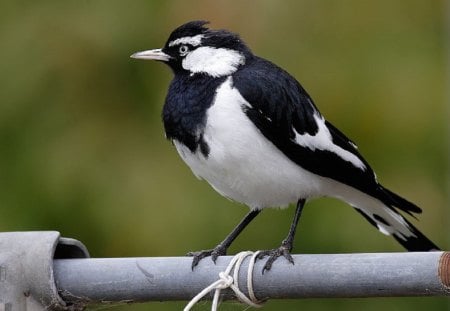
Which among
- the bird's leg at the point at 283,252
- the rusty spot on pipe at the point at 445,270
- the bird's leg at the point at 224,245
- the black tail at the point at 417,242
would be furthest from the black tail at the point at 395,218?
the rusty spot on pipe at the point at 445,270

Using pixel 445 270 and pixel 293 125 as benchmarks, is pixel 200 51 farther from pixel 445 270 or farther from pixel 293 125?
pixel 445 270

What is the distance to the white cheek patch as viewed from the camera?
3291mm

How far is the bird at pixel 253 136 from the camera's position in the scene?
312cm

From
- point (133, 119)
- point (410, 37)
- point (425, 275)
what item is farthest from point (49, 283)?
point (410, 37)

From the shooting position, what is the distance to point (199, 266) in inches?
95.6

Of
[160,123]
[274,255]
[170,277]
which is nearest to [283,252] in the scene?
[274,255]

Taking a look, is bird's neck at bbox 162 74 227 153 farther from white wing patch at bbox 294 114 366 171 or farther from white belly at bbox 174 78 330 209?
white wing patch at bbox 294 114 366 171

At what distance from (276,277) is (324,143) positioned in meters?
0.99

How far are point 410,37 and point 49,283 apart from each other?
2.23 metres

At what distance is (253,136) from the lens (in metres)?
3.13

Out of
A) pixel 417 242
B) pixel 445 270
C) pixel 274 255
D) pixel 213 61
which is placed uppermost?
pixel 213 61

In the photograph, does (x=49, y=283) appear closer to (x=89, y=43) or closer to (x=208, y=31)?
(x=208, y=31)

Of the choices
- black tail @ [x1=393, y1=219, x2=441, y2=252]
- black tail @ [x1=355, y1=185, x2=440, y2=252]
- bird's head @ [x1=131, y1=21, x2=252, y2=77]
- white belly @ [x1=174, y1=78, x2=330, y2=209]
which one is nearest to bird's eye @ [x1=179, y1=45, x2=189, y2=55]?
bird's head @ [x1=131, y1=21, x2=252, y2=77]

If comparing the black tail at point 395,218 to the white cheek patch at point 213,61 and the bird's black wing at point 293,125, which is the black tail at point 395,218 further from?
the white cheek patch at point 213,61
